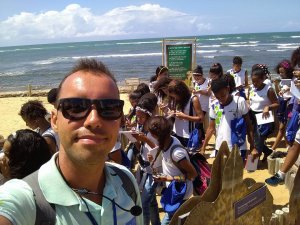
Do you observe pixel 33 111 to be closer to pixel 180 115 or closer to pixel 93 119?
pixel 180 115

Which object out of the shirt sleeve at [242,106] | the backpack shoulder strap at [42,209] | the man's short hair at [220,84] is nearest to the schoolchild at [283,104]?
the shirt sleeve at [242,106]

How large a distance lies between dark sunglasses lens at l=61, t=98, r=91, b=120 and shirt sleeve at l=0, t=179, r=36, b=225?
32cm

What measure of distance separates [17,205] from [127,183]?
1.73 feet

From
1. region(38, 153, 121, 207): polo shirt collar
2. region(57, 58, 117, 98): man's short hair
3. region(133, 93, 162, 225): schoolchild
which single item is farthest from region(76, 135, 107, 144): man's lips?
region(133, 93, 162, 225): schoolchild

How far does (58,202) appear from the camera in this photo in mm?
1227

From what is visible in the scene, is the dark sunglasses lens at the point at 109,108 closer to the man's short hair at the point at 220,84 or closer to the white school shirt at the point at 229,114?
the man's short hair at the point at 220,84

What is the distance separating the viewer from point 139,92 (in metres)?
4.88

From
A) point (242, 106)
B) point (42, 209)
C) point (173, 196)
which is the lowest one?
point (173, 196)

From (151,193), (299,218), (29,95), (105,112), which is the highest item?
(105,112)

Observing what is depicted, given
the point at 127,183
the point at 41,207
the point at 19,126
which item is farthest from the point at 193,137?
the point at 19,126

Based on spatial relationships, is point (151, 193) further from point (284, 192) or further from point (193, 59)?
point (193, 59)

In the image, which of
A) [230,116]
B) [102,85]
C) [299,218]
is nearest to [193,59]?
[230,116]

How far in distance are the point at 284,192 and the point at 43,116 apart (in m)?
3.12

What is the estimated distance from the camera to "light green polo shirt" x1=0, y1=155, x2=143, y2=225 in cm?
115
